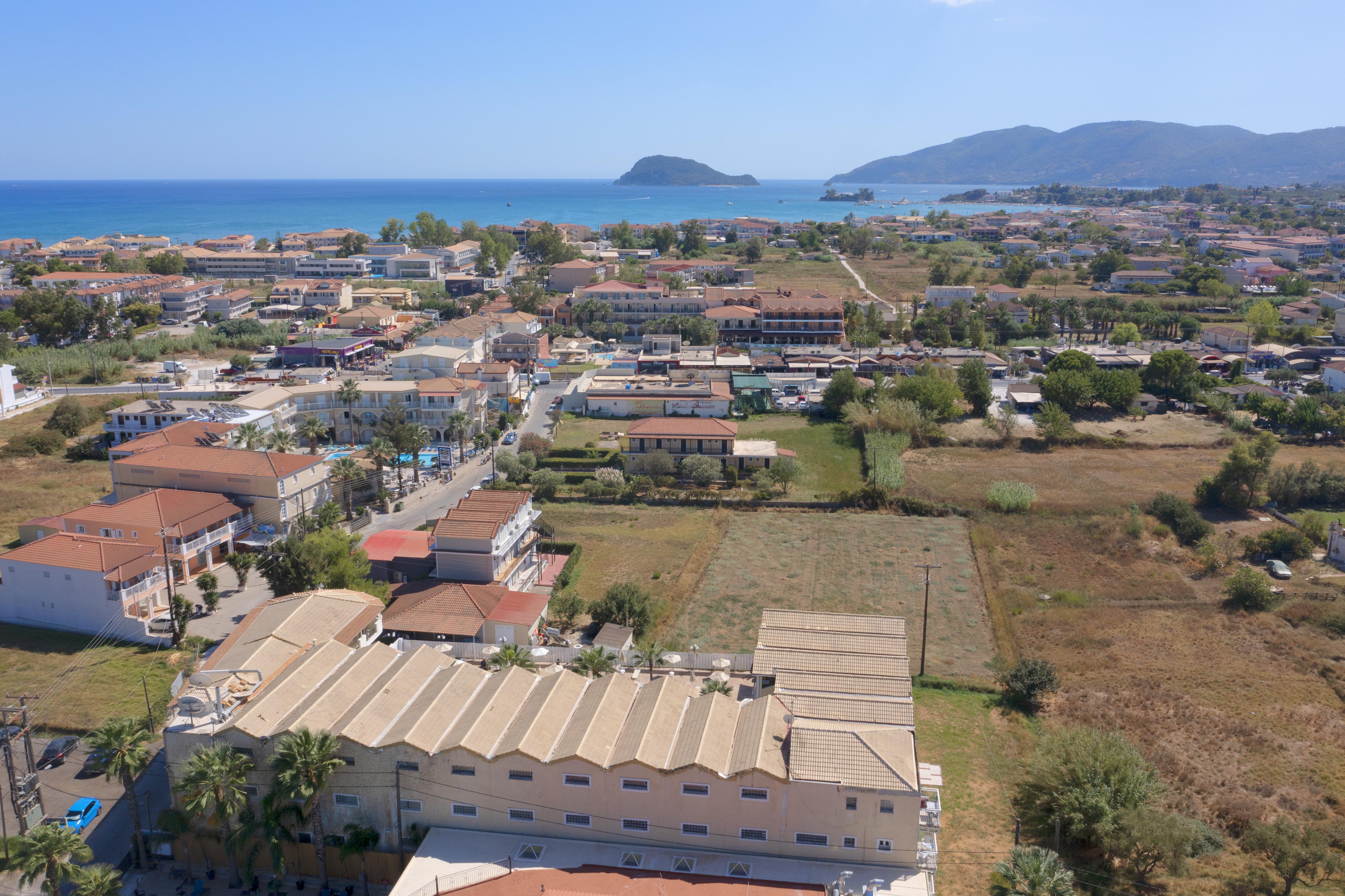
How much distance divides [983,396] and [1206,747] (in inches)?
1413

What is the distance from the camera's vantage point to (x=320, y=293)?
89188 millimetres

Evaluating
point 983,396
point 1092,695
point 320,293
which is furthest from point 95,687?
point 320,293

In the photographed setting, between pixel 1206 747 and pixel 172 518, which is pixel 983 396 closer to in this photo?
pixel 1206 747

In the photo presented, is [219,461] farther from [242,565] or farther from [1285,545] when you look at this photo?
[1285,545]

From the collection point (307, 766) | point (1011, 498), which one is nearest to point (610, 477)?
point (1011, 498)

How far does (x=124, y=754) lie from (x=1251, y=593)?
117 feet

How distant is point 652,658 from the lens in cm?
2517

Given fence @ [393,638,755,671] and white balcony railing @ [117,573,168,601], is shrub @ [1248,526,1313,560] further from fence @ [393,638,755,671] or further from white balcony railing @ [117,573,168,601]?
white balcony railing @ [117,573,168,601]

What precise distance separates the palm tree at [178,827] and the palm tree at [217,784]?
0.37 meters

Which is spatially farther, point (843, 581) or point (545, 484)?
point (545, 484)

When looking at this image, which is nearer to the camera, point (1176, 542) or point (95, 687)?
point (95, 687)

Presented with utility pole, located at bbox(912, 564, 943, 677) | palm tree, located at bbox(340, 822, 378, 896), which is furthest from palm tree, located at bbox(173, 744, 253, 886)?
utility pole, located at bbox(912, 564, 943, 677)

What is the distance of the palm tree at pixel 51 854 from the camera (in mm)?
17094

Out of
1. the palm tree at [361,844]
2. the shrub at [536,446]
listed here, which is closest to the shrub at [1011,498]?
the shrub at [536,446]
